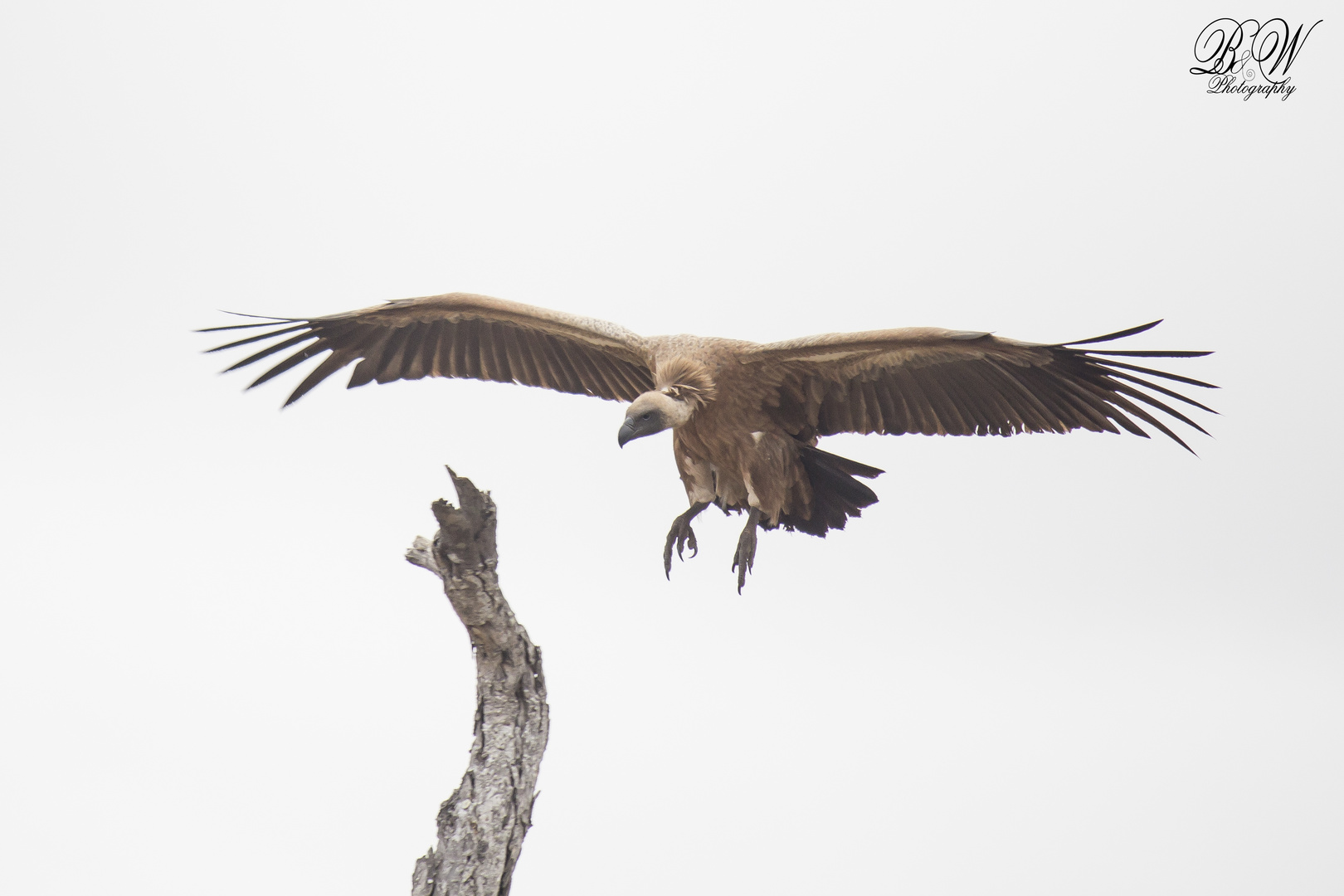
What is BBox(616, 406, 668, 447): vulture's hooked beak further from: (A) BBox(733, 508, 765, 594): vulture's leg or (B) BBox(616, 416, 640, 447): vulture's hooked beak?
(A) BBox(733, 508, 765, 594): vulture's leg

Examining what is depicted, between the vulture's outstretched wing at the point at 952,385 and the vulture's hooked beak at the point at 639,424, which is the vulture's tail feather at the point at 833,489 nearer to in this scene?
the vulture's outstretched wing at the point at 952,385

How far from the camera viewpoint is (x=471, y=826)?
422cm

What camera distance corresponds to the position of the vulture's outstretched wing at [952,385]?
465 centimetres

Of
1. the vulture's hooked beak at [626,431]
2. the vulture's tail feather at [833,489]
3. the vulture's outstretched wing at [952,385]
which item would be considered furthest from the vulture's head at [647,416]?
the vulture's tail feather at [833,489]

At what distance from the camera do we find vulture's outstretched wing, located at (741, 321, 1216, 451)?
4652 millimetres

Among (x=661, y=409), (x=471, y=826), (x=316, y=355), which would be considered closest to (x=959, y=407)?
(x=661, y=409)

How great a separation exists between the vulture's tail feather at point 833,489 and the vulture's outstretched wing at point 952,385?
129 mm

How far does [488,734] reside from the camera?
4379mm

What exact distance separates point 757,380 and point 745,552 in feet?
2.58

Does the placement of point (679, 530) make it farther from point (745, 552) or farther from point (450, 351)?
point (450, 351)

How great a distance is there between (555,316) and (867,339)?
1.53 meters

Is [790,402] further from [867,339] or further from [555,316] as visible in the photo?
[555,316]

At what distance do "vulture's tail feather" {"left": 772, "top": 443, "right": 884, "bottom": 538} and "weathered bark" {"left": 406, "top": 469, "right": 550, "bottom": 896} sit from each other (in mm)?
1627

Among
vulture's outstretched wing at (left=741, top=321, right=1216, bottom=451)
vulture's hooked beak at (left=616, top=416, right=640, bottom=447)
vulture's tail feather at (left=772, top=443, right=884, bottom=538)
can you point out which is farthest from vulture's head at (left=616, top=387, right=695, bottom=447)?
vulture's tail feather at (left=772, top=443, right=884, bottom=538)
